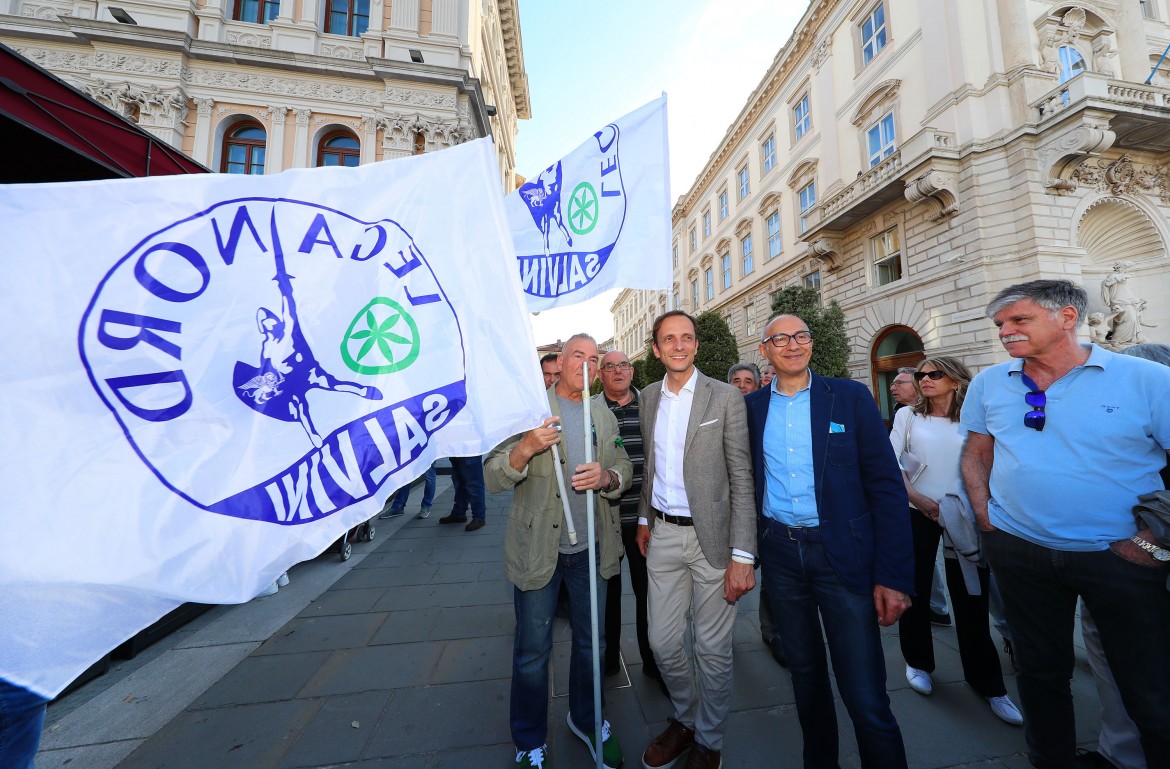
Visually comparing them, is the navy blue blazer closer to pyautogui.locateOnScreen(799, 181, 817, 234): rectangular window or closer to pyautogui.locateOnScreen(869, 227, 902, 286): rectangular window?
pyautogui.locateOnScreen(869, 227, 902, 286): rectangular window

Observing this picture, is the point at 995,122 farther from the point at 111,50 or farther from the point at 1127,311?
the point at 111,50

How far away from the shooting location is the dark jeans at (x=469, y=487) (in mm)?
6430

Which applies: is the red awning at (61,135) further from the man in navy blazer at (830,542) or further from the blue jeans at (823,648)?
the blue jeans at (823,648)

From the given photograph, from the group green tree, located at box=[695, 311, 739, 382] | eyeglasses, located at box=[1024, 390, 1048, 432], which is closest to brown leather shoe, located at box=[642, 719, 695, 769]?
eyeglasses, located at box=[1024, 390, 1048, 432]

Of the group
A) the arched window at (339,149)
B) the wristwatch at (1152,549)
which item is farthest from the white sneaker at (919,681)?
the arched window at (339,149)

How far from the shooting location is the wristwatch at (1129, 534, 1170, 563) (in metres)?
1.66

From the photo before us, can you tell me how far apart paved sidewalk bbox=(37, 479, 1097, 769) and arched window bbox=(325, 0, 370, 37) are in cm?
1807

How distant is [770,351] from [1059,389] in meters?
1.17

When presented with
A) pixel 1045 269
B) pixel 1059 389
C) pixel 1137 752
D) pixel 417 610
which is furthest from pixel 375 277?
pixel 1045 269

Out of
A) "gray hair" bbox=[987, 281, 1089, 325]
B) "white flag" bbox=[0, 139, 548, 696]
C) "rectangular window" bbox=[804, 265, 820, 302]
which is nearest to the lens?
"white flag" bbox=[0, 139, 548, 696]

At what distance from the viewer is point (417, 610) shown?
384 centimetres

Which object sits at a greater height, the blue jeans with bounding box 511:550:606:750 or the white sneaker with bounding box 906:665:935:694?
the blue jeans with bounding box 511:550:606:750

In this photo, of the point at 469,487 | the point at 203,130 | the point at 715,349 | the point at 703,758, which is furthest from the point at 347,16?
the point at 703,758

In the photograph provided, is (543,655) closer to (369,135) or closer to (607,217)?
(607,217)
